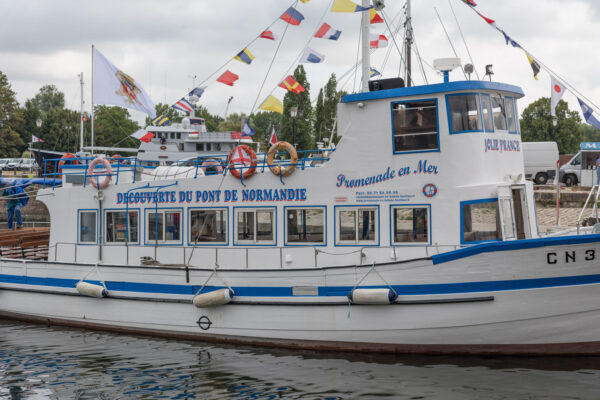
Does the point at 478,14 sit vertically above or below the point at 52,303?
above

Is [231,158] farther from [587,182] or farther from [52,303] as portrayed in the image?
[587,182]

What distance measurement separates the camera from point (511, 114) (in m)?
13.6

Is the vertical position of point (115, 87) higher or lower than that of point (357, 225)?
higher

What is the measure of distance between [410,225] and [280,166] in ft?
10.1

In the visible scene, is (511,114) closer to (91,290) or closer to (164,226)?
(164,226)

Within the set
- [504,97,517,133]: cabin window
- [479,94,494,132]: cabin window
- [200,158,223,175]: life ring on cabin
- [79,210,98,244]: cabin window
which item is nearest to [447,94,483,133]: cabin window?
[479,94,494,132]: cabin window

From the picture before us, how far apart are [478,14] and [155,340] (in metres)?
10.3

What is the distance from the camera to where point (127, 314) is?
14945mm

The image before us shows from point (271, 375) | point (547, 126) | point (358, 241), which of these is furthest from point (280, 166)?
point (547, 126)

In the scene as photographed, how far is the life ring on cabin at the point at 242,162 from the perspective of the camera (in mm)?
14336

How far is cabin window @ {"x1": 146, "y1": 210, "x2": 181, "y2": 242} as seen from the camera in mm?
15297

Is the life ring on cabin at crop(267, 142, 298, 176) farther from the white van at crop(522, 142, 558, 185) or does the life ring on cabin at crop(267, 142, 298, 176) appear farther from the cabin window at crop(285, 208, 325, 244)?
the white van at crop(522, 142, 558, 185)

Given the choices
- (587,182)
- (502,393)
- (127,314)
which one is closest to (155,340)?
(127,314)

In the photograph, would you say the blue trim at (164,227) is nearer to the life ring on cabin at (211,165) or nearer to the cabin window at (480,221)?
the life ring on cabin at (211,165)
